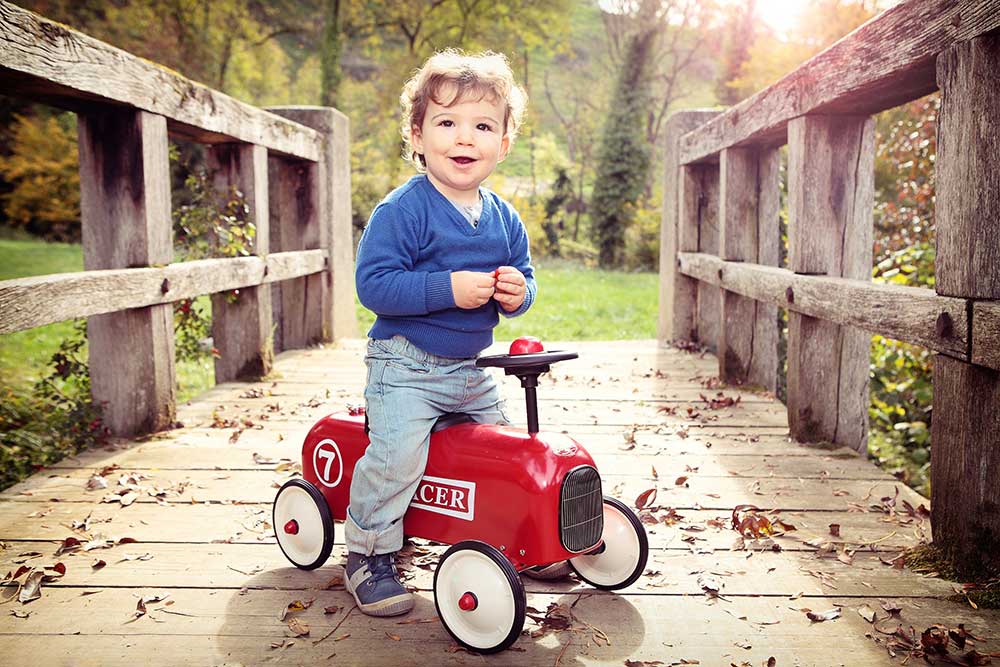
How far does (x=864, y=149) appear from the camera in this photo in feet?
12.8

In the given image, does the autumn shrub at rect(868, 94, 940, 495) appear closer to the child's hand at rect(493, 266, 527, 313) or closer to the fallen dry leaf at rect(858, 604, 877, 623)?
the fallen dry leaf at rect(858, 604, 877, 623)

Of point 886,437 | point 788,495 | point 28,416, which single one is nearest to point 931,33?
point 788,495

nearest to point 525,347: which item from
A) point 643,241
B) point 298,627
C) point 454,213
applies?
point 454,213

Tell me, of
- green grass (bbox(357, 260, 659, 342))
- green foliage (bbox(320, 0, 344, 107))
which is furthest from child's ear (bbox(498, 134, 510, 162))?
green foliage (bbox(320, 0, 344, 107))

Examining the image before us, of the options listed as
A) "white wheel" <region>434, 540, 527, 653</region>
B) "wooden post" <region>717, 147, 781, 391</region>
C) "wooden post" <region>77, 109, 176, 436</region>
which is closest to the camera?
"white wheel" <region>434, 540, 527, 653</region>

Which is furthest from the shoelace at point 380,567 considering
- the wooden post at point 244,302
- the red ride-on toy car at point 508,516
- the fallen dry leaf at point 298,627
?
the wooden post at point 244,302

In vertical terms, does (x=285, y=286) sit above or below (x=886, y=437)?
above

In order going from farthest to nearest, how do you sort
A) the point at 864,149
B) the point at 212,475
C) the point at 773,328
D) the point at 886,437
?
1. the point at 886,437
2. the point at 773,328
3. the point at 864,149
4. the point at 212,475

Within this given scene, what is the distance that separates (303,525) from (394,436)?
530 mm

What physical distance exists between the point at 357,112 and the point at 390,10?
364 centimetres

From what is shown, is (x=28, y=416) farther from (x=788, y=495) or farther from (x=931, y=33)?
(x=931, y=33)

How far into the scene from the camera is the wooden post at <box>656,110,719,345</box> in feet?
23.4

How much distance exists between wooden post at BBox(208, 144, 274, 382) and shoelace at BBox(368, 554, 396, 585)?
3.44m

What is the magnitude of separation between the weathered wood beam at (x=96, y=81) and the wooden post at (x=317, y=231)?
5.44 feet
